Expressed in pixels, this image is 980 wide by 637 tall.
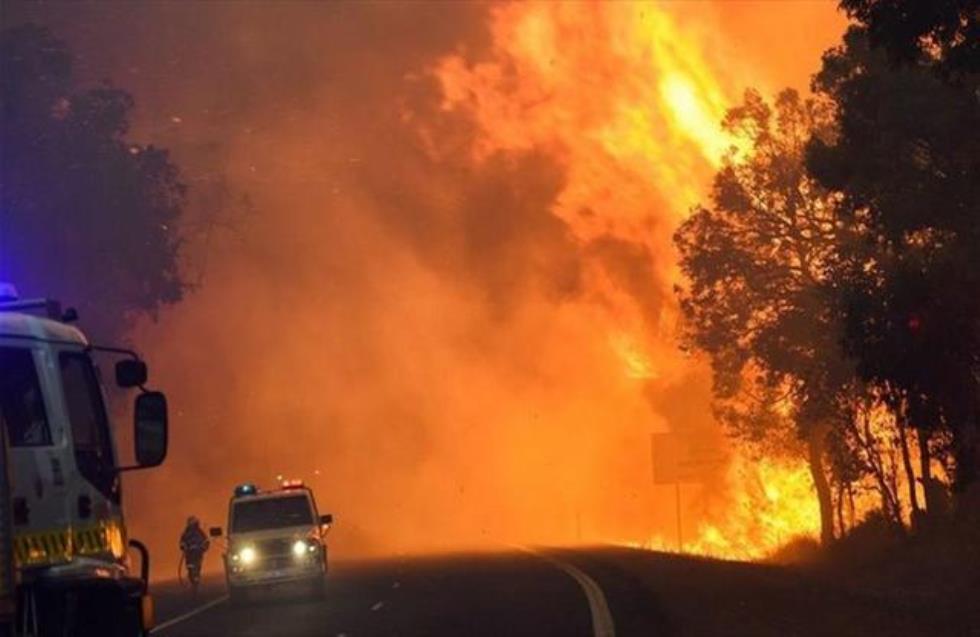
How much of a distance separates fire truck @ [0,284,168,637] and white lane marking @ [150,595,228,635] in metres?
11.8

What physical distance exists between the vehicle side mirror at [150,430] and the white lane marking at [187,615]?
39.6 feet

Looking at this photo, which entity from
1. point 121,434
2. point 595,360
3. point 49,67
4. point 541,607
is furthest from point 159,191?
point 595,360

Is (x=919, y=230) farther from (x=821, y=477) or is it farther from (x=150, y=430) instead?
(x=821, y=477)

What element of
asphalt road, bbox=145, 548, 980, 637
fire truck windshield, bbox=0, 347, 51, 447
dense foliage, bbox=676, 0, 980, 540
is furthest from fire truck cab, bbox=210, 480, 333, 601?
fire truck windshield, bbox=0, 347, 51, 447

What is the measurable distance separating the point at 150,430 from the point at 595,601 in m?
18.0

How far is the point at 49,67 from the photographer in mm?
59094

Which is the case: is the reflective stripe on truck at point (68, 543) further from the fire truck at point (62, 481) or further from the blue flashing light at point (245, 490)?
the blue flashing light at point (245, 490)

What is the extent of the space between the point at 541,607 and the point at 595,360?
321 feet

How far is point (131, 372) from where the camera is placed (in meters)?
12.0

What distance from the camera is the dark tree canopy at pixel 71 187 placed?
58.3 meters

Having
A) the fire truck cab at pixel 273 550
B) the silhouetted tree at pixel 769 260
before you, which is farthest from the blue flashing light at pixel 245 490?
the silhouetted tree at pixel 769 260

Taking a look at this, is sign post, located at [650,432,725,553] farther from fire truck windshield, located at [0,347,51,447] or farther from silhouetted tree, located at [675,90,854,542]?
fire truck windshield, located at [0,347,51,447]

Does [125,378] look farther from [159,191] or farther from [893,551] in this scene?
[159,191]

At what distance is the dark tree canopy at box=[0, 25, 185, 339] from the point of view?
58312 mm
